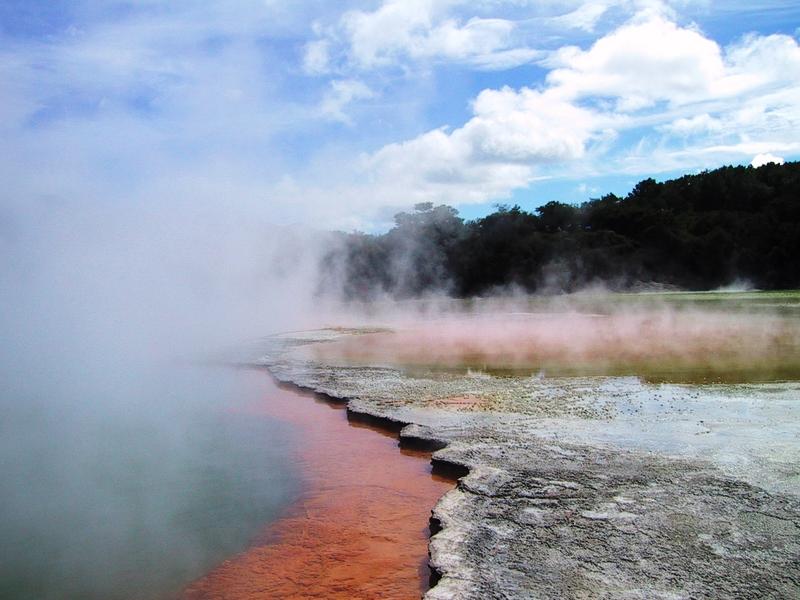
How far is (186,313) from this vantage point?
658 inches

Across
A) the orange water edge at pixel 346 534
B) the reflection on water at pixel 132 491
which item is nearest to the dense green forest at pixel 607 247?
the reflection on water at pixel 132 491

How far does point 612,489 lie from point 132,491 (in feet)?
9.63

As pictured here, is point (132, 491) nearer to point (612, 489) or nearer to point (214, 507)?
point (214, 507)

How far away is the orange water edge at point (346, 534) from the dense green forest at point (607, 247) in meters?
19.5

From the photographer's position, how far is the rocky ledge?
274cm

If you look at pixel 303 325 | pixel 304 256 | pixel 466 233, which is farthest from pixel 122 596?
pixel 466 233

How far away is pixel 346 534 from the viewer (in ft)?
12.0

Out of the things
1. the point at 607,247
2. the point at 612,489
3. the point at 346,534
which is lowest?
the point at 346,534

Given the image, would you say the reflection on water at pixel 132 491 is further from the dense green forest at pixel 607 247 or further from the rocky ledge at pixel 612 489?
the dense green forest at pixel 607 247

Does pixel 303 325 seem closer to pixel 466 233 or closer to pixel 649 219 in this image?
pixel 466 233

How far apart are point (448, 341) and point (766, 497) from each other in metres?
8.16

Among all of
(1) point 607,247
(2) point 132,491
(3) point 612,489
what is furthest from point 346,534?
(1) point 607,247

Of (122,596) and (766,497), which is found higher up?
(766,497)

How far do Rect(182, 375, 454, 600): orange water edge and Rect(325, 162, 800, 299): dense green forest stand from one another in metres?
19.5
